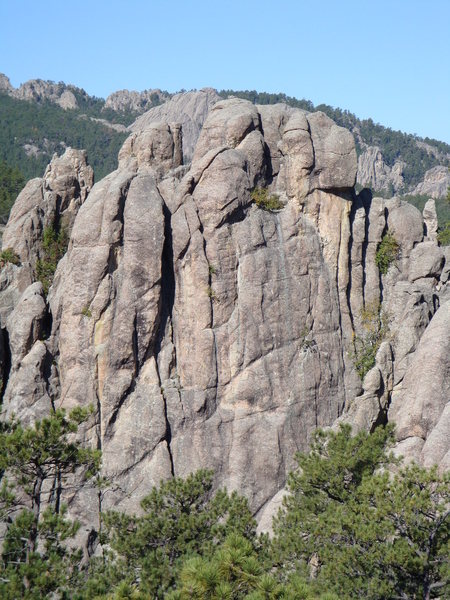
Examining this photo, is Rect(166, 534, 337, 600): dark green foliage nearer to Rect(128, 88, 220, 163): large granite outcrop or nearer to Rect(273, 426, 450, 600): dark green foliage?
Rect(273, 426, 450, 600): dark green foliage

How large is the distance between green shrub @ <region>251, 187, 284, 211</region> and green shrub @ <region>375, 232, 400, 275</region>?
715 cm

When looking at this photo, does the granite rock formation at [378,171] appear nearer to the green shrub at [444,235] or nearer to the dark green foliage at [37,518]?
the green shrub at [444,235]

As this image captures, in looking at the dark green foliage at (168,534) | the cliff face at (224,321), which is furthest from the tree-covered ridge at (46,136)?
the dark green foliage at (168,534)

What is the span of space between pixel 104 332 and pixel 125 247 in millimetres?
4799

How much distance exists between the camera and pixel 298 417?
4350 cm

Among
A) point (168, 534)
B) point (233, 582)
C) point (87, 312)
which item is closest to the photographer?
point (233, 582)

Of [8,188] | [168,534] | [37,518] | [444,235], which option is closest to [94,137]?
[8,188]

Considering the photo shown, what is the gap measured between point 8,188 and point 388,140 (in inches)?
4609

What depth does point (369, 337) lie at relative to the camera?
151ft

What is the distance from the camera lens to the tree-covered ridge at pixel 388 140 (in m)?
170

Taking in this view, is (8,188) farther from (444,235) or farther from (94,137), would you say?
(94,137)

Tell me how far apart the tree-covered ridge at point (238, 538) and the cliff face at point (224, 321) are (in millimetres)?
10614

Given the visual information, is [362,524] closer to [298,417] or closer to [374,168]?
[298,417]

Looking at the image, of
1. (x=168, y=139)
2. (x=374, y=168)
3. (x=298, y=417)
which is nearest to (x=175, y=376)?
(x=298, y=417)
